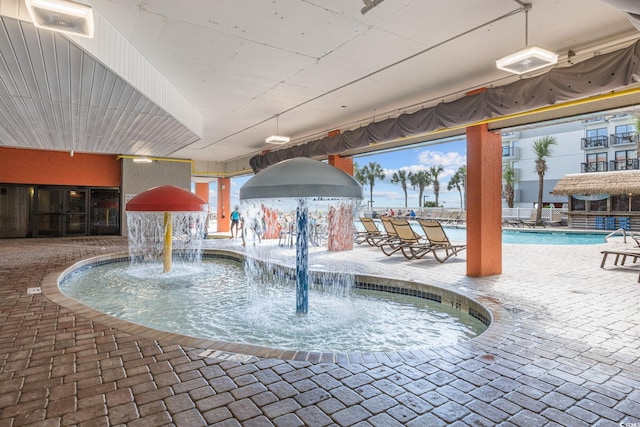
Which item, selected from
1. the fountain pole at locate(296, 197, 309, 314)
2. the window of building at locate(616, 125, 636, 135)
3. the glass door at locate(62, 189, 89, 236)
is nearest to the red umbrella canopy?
the fountain pole at locate(296, 197, 309, 314)

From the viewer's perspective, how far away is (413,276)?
6.03 metres

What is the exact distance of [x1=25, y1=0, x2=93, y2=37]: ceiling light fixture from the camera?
2904 millimetres

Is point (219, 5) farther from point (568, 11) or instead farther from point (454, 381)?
point (454, 381)

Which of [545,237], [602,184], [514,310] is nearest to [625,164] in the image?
[602,184]

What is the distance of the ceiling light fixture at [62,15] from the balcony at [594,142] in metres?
36.1

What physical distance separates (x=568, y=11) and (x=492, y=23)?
0.72 meters

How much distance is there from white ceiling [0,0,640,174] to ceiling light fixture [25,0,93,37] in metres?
0.63

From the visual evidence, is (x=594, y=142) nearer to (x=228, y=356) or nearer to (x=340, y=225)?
(x=340, y=225)

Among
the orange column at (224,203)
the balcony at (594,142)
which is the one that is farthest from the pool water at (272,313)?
the balcony at (594,142)

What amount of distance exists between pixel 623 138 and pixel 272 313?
34260 millimetres

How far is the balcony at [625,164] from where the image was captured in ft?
89.9

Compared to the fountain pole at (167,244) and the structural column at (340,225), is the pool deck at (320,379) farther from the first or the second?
the structural column at (340,225)

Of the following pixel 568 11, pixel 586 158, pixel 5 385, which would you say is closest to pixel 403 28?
pixel 568 11

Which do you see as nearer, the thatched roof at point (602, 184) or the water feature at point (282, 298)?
Answer: the water feature at point (282, 298)
